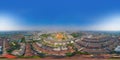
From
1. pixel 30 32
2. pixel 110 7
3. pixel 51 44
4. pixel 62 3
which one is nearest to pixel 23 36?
pixel 30 32

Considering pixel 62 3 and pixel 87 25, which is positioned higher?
pixel 62 3

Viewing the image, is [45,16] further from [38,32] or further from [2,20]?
[2,20]

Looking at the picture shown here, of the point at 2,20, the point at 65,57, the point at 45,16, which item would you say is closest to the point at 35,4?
the point at 45,16

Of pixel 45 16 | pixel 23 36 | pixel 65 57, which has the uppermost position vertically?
pixel 45 16

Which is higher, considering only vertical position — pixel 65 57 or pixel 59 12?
pixel 59 12

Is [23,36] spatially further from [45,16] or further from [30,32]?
[45,16]

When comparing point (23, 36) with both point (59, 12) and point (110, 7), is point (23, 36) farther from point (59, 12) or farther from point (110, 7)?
point (110, 7)

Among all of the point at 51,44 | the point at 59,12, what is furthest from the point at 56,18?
the point at 51,44
